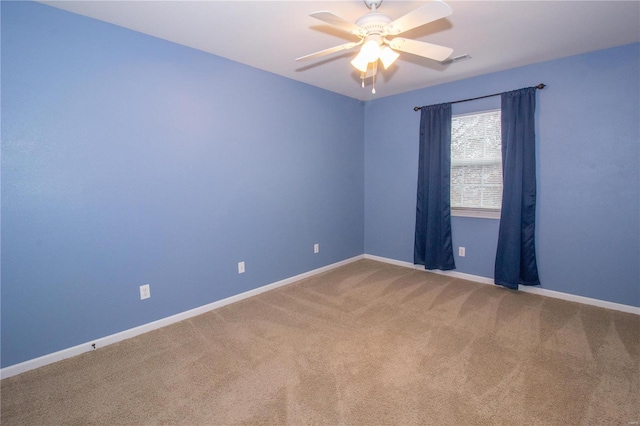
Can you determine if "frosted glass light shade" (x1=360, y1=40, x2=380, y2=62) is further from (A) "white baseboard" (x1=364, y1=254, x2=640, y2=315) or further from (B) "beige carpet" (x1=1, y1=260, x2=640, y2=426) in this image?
(A) "white baseboard" (x1=364, y1=254, x2=640, y2=315)

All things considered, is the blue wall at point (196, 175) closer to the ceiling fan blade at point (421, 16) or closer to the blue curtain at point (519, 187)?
the blue curtain at point (519, 187)

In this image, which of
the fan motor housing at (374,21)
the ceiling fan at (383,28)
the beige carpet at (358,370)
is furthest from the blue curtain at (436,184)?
the fan motor housing at (374,21)

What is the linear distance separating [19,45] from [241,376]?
2.59 metres

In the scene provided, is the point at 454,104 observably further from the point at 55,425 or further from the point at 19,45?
the point at 55,425

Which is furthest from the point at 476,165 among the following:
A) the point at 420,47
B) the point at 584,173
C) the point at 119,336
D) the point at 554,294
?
the point at 119,336

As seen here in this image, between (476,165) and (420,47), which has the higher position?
(420,47)

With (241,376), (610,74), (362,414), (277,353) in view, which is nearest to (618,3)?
(610,74)

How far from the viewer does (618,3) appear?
6.68ft

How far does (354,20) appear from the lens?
2277mm

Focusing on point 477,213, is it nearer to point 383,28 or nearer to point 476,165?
point 476,165

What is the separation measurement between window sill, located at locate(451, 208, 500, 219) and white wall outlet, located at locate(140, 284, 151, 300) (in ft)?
11.5

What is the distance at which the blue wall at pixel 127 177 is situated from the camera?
1992 mm

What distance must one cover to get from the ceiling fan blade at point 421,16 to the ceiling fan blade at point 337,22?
0.17m

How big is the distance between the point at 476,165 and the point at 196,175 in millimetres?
3193
